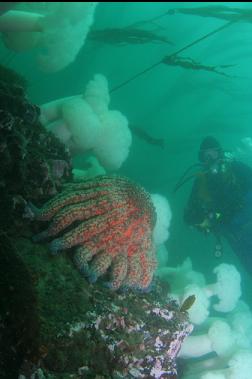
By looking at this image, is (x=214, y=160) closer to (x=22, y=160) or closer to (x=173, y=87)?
(x=22, y=160)

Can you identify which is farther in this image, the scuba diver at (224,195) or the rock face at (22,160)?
the scuba diver at (224,195)

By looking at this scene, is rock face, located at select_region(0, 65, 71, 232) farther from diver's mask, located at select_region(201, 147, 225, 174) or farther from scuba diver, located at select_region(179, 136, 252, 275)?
diver's mask, located at select_region(201, 147, 225, 174)

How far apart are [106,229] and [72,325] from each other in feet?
3.66

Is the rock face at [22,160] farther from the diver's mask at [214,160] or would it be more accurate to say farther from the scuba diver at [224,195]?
the diver's mask at [214,160]

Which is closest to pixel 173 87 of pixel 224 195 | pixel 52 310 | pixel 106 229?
pixel 224 195

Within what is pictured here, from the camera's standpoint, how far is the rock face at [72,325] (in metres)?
2.22

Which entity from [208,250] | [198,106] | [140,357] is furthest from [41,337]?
→ [208,250]

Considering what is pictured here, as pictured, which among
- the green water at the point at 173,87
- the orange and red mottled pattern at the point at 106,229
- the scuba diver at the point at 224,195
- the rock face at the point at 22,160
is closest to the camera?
the rock face at the point at 22,160

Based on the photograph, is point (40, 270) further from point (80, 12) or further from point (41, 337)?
point (80, 12)

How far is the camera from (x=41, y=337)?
96.0 inches

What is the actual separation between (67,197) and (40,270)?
0.86 metres

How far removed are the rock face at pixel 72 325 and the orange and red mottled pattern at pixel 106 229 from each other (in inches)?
6.1

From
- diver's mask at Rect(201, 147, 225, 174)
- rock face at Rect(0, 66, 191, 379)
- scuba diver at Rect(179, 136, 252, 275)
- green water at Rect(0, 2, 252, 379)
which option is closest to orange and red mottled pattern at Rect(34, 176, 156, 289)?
rock face at Rect(0, 66, 191, 379)

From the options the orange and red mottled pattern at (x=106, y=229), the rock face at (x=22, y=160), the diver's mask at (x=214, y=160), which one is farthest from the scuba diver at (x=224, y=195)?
the orange and red mottled pattern at (x=106, y=229)
